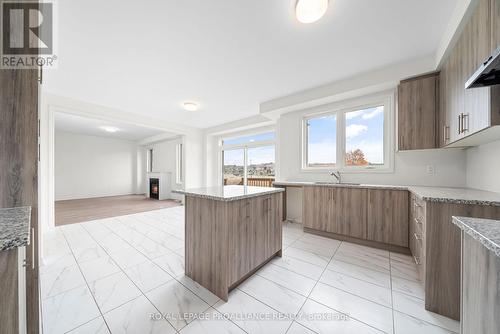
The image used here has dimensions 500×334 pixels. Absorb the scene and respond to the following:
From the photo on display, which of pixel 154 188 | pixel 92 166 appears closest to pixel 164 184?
pixel 154 188

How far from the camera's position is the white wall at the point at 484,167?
1.79 meters

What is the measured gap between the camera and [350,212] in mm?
2775

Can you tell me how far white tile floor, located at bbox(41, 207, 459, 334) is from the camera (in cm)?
134

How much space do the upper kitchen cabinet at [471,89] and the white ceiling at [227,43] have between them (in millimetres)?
366

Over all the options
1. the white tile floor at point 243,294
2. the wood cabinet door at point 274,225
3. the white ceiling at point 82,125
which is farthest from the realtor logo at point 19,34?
the white ceiling at point 82,125

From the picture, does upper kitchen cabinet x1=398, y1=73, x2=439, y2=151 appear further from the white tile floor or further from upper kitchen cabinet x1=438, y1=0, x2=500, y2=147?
the white tile floor

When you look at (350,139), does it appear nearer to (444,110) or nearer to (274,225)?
(444,110)

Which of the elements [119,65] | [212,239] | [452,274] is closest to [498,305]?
[452,274]

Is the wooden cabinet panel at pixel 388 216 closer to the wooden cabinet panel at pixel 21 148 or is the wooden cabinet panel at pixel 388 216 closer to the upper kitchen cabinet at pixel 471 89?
the upper kitchen cabinet at pixel 471 89

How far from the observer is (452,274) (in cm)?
141

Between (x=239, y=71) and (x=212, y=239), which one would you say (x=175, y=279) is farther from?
(x=239, y=71)

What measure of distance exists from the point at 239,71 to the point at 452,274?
126 inches

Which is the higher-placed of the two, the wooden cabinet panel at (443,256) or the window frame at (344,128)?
the window frame at (344,128)

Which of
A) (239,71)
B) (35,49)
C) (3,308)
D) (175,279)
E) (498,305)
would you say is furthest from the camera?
(239,71)
